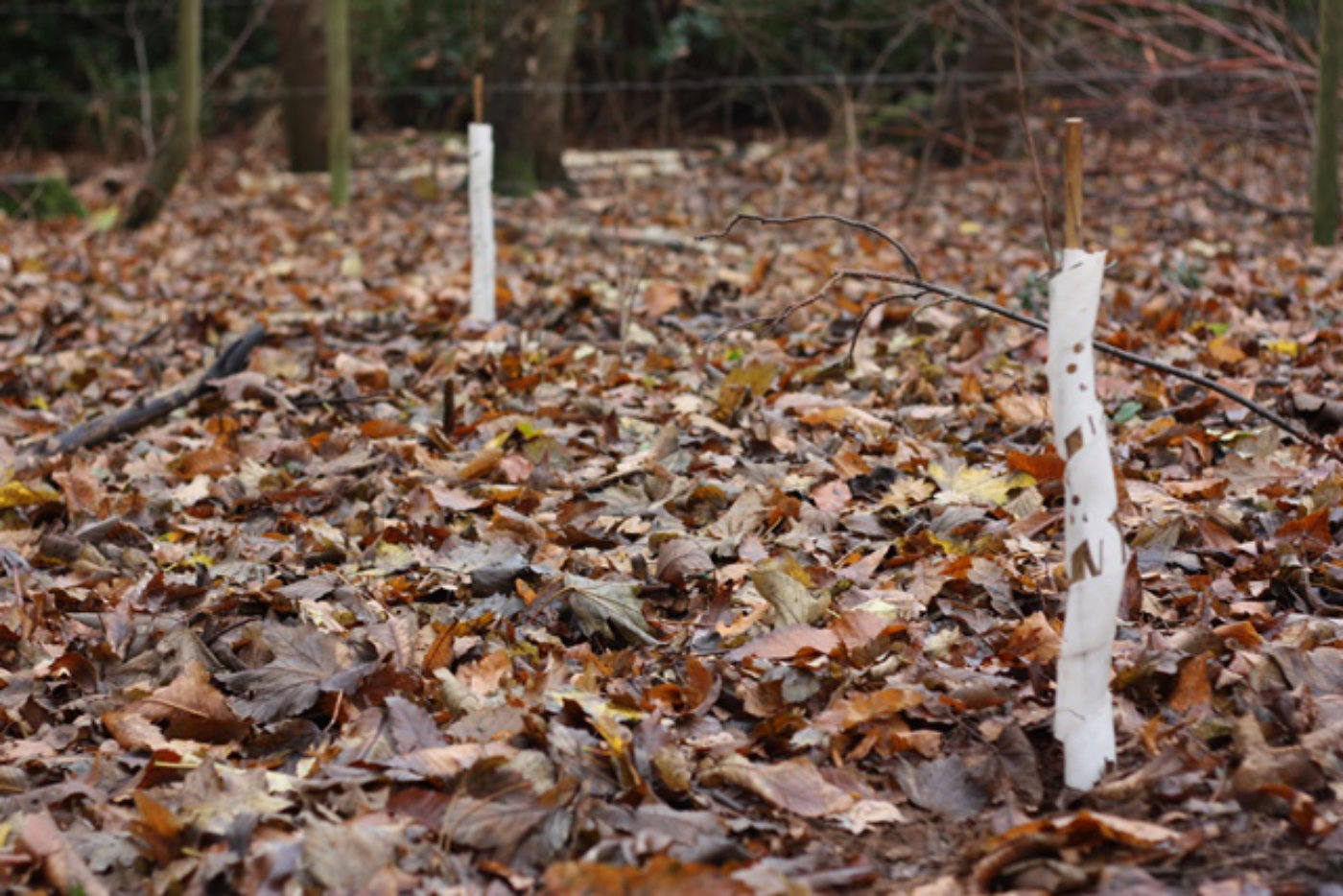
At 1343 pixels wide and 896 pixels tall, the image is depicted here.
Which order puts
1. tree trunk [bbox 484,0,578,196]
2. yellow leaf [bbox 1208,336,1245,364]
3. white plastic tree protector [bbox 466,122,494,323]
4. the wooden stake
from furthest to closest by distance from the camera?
tree trunk [bbox 484,0,578,196] < white plastic tree protector [bbox 466,122,494,323] < yellow leaf [bbox 1208,336,1245,364] < the wooden stake

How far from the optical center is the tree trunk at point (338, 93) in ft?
28.7

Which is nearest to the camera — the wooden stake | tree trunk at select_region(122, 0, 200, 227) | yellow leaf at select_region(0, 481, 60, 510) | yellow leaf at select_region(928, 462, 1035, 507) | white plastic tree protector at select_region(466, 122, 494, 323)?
the wooden stake

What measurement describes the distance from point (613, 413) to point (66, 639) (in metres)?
1.75

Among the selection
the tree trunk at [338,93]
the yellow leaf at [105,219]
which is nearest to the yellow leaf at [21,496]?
the tree trunk at [338,93]

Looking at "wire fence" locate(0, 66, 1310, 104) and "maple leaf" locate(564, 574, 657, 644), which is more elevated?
"wire fence" locate(0, 66, 1310, 104)

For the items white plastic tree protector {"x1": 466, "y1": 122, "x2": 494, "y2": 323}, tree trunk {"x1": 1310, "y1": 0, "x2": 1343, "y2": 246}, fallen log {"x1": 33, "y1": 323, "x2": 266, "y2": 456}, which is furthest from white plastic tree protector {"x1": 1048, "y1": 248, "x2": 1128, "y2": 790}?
tree trunk {"x1": 1310, "y1": 0, "x2": 1343, "y2": 246}

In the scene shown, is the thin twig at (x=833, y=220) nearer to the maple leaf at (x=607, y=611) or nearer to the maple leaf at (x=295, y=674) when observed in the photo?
the maple leaf at (x=607, y=611)

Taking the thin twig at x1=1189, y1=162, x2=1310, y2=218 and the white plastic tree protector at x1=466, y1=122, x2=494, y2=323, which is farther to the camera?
the thin twig at x1=1189, y1=162, x2=1310, y2=218

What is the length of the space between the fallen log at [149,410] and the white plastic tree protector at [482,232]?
0.98 metres

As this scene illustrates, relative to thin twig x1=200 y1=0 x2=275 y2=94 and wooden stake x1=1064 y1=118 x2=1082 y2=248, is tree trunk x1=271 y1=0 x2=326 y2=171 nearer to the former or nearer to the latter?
thin twig x1=200 y1=0 x2=275 y2=94

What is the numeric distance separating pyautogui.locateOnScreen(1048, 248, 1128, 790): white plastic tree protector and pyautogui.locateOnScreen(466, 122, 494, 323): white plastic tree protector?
397 cm

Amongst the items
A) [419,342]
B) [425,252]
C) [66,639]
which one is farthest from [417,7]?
[66,639]

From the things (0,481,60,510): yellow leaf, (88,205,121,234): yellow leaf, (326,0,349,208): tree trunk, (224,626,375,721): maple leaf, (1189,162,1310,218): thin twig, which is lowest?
(224,626,375,721): maple leaf

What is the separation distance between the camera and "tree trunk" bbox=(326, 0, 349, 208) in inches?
344
